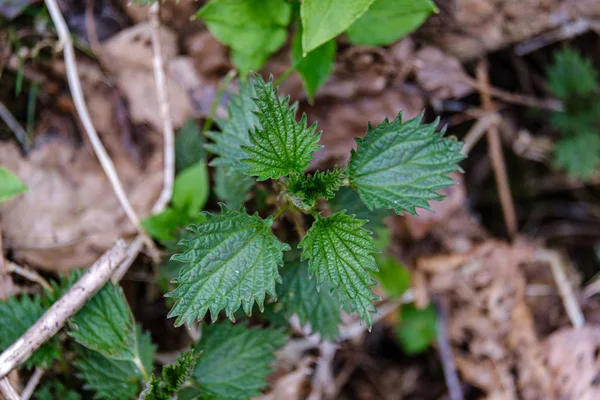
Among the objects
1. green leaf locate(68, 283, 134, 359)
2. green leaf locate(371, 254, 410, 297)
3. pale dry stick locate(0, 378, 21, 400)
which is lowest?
green leaf locate(371, 254, 410, 297)

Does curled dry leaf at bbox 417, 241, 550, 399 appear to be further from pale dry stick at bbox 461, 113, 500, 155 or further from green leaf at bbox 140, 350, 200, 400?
green leaf at bbox 140, 350, 200, 400

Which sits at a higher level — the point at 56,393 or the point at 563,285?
the point at 56,393

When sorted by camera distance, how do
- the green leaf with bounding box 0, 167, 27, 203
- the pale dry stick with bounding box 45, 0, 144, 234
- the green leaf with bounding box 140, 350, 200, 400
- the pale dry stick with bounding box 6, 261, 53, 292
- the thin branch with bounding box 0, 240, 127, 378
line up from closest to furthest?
the green leaf with bounding box 140, 350, 200, 400 → the thin branch with bounding box 0, 240, 127, 378 → the green leaf with bounding box 0, 167, 27, 203 → the pale dry stick with bounding box 6, 261, 53, 292 → the pale dry stick with bounding box 45, 0, 144, 234

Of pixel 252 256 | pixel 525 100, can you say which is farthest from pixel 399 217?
pixel 252 256

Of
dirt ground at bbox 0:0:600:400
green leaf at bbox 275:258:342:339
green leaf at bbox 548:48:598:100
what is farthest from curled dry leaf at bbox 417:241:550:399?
green leaf at bbox 275:258:342:339

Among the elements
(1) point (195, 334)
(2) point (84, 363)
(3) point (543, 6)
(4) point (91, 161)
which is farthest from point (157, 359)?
(3) point (543, 6)

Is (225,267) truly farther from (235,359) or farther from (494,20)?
(494,20)
